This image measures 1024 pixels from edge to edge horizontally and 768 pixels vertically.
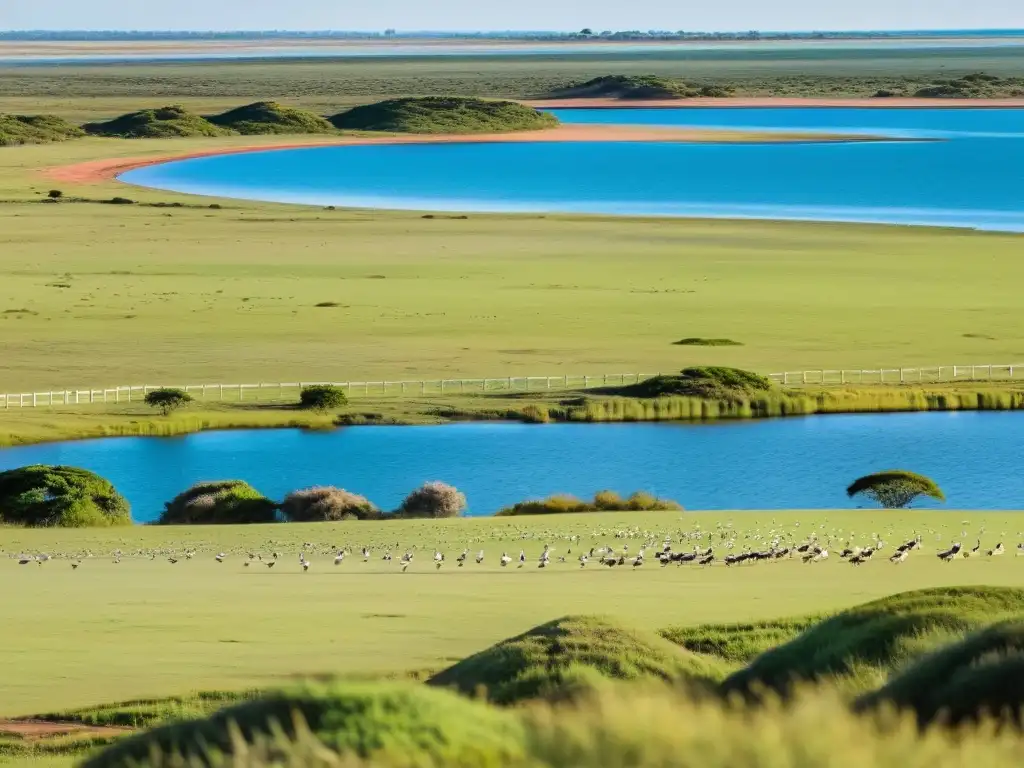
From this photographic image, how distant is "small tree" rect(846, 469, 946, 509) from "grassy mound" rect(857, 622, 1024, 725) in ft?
107

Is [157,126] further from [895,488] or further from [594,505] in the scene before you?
[594,505]

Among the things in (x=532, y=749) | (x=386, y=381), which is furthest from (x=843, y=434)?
(x=532, y=749)

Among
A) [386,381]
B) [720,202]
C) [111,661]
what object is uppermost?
[720,202]

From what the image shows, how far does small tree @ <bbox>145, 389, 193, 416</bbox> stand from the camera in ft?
167

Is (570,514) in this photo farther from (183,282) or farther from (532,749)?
(183,282)

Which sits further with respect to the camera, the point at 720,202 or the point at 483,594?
the point at 720,202

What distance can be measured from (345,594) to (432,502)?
1671 centimetres

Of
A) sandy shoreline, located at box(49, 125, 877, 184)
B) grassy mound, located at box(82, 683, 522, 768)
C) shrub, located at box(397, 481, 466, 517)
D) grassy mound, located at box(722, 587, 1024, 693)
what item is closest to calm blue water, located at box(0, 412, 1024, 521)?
shrub, located at box(397, 481, 466, 517)

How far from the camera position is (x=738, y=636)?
17297 mm

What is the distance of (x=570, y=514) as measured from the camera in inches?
1398

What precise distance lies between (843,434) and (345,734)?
45384mm

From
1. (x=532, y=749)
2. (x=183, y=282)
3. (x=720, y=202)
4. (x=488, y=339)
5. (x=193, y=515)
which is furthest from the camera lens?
(x=720, y=202)

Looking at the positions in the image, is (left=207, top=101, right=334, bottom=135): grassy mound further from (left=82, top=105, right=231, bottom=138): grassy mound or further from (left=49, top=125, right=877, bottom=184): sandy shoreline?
(left=49, top=125, right=877, bottom=184): sandy shoreline

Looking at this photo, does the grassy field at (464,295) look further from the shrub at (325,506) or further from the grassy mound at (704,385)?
the shrub at (325,506)
